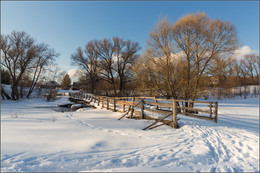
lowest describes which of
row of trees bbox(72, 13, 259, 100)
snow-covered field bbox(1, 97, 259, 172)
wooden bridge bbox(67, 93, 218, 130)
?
snow-covered field bbox(1, 97, 259, 172)

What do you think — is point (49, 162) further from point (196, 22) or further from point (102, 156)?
point (196, 22)

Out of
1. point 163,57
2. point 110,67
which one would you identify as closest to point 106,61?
point 110,67

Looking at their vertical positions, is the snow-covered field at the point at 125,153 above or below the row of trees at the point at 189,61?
below

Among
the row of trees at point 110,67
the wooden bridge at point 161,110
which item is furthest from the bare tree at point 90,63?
the wooden bridge at point 161,110

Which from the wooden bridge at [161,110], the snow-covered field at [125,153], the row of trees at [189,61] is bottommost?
the snow-covered field at [125,153]

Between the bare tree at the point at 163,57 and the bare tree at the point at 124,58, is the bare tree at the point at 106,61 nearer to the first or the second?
the bare tree at the point at 124,58

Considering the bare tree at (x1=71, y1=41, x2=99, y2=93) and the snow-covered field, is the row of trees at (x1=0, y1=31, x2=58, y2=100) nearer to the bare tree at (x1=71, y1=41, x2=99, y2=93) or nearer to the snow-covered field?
the bare tree at (x1=71, y1=41, x2=99, y2=93)

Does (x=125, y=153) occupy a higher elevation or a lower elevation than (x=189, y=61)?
lower

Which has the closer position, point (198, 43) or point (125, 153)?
point (125, 153)

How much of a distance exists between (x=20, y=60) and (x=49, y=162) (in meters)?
28.6

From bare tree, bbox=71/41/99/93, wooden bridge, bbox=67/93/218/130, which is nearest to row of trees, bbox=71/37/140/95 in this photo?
bare tree, bbox=71/41/99/93

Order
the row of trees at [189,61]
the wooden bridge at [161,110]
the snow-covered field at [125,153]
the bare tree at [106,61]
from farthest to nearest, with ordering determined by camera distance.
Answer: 1. the bare tree at [106,61]
2. the row of trees at [189,61]
3. the wooden bridge at [161,110]
4. the snow-covered field at [125,153]

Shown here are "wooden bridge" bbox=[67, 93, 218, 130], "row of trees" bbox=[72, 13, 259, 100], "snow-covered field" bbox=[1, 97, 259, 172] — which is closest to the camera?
"snow-covered field" bbox=[1, 97, 259, 172]

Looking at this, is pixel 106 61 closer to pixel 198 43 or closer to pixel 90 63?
pixel 90 63
